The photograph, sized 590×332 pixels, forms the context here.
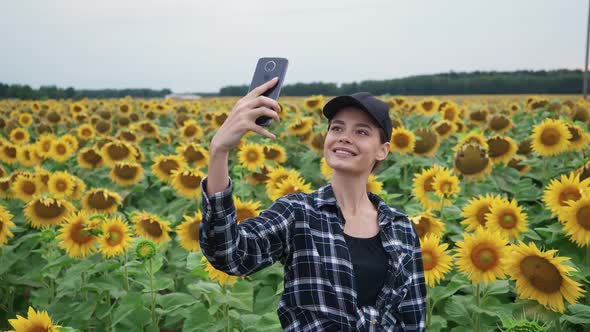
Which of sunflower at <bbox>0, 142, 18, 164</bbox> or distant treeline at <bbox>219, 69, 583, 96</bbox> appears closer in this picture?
sunflower at <bbox>0, 142, 18, 164</bbox>

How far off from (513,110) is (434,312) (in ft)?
25.0

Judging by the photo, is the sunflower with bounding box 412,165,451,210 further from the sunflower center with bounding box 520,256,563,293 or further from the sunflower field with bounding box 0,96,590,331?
the sunflower center with bounding box 520,256,563,293

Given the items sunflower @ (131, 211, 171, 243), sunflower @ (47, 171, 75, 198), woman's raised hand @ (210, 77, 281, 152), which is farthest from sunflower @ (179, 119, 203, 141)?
woman's raised hand @ (210, 77, 281, 152)

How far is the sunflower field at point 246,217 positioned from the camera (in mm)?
2828

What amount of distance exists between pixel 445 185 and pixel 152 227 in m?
1.96

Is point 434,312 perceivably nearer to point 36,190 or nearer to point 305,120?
point 36,190

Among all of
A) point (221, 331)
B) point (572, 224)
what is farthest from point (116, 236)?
point (572, 224)

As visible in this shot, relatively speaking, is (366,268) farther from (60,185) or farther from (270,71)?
(60,185)

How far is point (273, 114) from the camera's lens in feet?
5.73

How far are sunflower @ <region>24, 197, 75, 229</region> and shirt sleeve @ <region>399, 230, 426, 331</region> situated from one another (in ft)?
9.33

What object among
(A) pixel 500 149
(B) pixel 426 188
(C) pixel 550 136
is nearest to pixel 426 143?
(A) pixel 500 149

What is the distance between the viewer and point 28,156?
6.83 meters

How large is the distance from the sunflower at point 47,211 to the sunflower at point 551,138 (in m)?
3.93

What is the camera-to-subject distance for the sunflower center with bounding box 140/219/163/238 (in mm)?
3619
